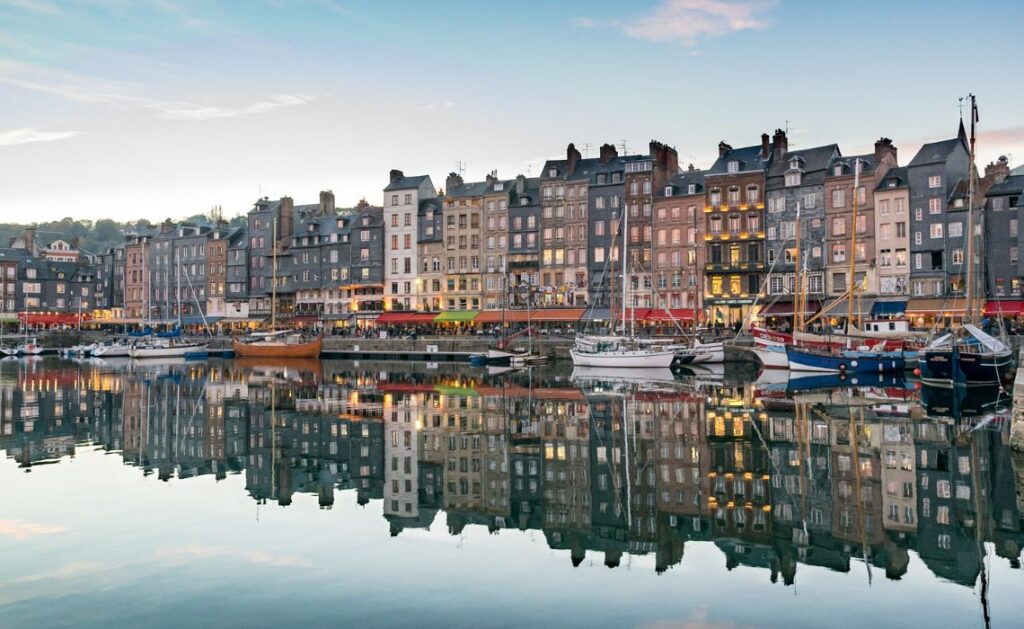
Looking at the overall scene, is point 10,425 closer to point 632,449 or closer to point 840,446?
point 632,449

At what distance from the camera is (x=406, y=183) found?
290 ft

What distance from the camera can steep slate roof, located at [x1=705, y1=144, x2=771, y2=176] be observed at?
70812 mm

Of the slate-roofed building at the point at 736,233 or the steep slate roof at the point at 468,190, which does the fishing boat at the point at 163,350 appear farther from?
the slate-roofed building at the point at 736,233

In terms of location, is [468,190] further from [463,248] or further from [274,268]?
[274,268]

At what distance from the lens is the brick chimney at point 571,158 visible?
79.2m

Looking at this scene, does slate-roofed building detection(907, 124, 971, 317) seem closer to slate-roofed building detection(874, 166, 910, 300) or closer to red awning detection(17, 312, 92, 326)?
slate-roofed building detection(874, 166, 910, 300)

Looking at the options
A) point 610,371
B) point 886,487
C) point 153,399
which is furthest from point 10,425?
point 610,371

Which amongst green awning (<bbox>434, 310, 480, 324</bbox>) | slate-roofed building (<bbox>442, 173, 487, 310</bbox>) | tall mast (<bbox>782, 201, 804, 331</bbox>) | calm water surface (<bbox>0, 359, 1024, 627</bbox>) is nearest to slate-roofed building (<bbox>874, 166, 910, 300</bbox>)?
tall mast (<bbox>782, 201, 804, 331</bbox>)

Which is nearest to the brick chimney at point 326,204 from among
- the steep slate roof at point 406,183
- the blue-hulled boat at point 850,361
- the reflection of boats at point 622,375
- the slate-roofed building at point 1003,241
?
the steep slate roof at point 406,183

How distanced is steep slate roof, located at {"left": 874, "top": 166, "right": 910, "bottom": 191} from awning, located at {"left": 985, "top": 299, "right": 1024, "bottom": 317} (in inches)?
417

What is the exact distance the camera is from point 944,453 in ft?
70.9

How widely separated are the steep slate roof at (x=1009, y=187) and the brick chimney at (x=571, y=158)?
33555mm

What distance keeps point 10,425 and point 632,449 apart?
21187 millimetres

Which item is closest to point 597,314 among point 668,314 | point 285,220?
point 668,314
